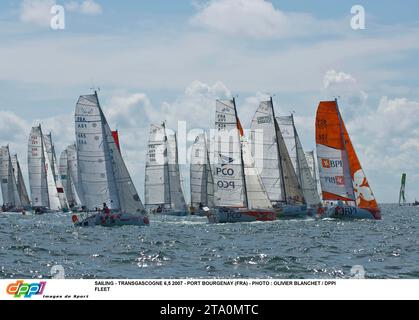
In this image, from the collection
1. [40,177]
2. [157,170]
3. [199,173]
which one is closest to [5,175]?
[40,177]

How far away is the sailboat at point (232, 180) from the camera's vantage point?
53.5 meters

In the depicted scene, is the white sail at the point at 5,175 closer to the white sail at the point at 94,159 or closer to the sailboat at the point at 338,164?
the white sail at the point at 94,159

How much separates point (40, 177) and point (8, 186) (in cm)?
1862

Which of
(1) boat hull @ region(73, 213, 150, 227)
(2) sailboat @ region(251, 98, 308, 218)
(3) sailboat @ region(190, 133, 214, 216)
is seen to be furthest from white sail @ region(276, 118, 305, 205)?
(3) sailboat @ region(190, 133, 214, 216)

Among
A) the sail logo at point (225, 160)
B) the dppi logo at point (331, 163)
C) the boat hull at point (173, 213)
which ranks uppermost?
the sail logo at point (225, 160)

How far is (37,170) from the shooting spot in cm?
9169

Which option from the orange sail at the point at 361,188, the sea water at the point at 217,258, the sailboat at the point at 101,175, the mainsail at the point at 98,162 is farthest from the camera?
the orange sail at the point at 361,188

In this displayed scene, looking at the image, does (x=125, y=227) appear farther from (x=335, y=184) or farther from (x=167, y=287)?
(x=167, y=287)

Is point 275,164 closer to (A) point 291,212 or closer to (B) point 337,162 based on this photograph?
(A) point 291,212

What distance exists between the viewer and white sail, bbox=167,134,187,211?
295 ft

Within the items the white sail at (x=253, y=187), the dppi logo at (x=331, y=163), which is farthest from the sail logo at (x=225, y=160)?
the dppi logo at (x=331, y=163)

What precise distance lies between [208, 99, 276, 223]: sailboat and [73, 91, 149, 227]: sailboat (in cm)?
608

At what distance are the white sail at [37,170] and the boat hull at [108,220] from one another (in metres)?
39.2

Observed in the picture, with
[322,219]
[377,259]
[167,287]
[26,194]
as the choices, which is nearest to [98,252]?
[377,259]
